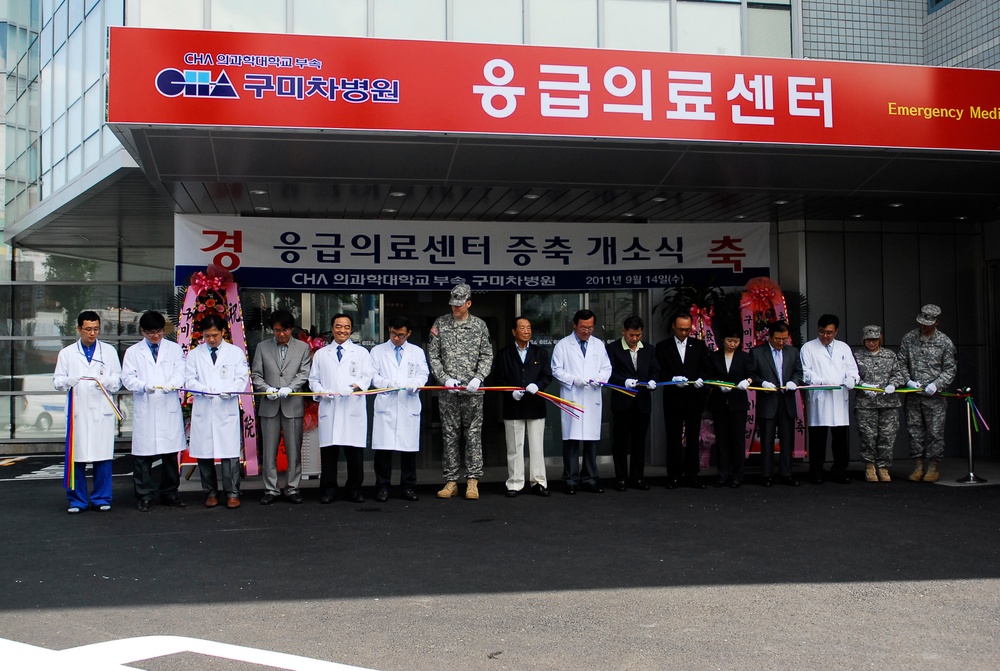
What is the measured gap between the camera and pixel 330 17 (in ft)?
31.2

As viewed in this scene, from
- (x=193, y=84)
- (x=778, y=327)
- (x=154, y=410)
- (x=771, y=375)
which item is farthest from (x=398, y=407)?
(x=778, y=327)

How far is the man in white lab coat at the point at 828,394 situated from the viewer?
9242 millimetres

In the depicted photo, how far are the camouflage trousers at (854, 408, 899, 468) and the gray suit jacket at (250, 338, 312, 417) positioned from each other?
5.75 m

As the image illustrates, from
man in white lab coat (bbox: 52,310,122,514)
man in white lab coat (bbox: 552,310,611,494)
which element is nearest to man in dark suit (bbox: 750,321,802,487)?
man in white lab coat (bbox: 552,310,611,494)

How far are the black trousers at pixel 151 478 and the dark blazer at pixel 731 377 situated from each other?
524cm

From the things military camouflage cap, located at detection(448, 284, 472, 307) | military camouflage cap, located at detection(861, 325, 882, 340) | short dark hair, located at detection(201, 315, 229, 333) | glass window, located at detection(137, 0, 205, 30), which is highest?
glass window, located at detection(137, 0, 205, 30)

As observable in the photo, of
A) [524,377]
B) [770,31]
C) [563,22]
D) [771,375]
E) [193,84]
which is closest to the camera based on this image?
[193,84]

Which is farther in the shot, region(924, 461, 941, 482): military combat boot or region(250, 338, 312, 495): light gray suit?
region(924, 461, 941, 482): military combat boot

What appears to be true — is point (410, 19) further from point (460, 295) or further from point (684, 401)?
point (684, 401)

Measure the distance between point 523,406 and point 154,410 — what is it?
3391 millimetres

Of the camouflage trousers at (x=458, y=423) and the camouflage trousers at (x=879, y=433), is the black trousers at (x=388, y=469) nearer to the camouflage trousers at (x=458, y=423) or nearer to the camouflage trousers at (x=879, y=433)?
the camouflage trousers at (x=458, y=423)

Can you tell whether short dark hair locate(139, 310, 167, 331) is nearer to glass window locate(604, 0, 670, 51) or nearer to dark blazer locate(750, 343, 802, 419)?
glass window locate(604, 0, 670, 51)

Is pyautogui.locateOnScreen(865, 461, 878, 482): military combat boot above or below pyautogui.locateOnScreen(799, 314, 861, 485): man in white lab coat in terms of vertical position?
below

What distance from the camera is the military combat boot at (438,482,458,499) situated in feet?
27.7
